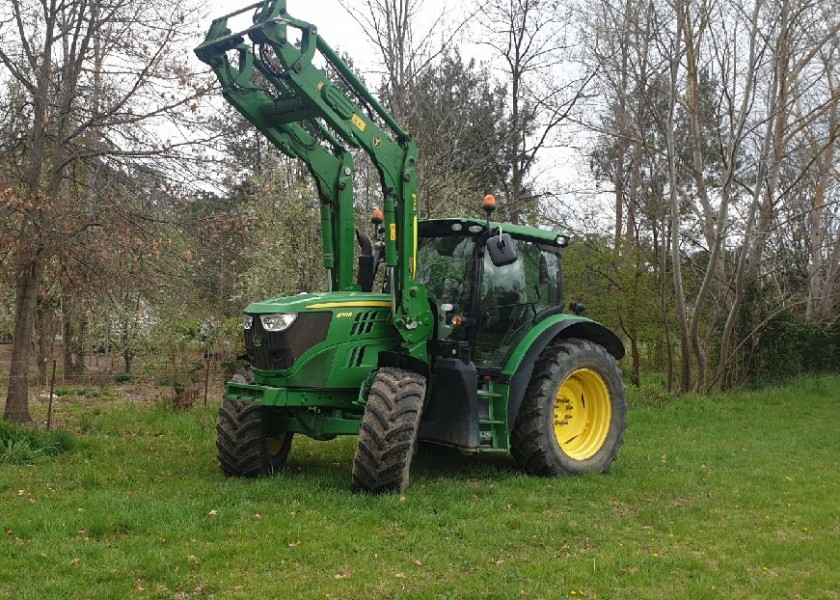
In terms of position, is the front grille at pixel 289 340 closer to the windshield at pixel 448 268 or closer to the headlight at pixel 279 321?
the headlight at pixel 279 321

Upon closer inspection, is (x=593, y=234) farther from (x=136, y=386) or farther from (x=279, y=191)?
(x=136, y=386)

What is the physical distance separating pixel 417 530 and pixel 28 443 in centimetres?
472

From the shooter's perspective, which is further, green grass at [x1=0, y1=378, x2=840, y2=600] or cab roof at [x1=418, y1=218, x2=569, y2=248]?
cab roof at [x1=418, y1=218, x2=569, y2=248]

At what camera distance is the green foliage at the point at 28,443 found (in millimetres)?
7766

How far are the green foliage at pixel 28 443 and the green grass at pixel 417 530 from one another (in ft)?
0.65

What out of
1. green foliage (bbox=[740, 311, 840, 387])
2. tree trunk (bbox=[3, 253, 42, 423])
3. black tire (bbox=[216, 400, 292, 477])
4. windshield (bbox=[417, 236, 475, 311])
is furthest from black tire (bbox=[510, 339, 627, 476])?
green foliage (bbox=[740, 311, 840, 387])

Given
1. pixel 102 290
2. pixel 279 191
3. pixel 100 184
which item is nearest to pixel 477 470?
pixel 102 290

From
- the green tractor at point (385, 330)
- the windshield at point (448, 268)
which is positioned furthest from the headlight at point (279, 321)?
the windshield at point (448, 268)

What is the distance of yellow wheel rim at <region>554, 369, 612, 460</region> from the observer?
7953 mm

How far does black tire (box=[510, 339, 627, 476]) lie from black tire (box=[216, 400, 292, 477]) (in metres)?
2.29

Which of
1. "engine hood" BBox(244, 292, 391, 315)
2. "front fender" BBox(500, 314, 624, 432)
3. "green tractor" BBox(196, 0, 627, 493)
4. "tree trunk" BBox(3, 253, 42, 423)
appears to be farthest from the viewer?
"tree trunk" BBox(3, 253, 42, 423)

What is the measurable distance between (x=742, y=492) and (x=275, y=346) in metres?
4.37

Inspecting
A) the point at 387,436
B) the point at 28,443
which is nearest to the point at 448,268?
the point at 387,436

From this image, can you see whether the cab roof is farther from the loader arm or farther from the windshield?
the loader arm
